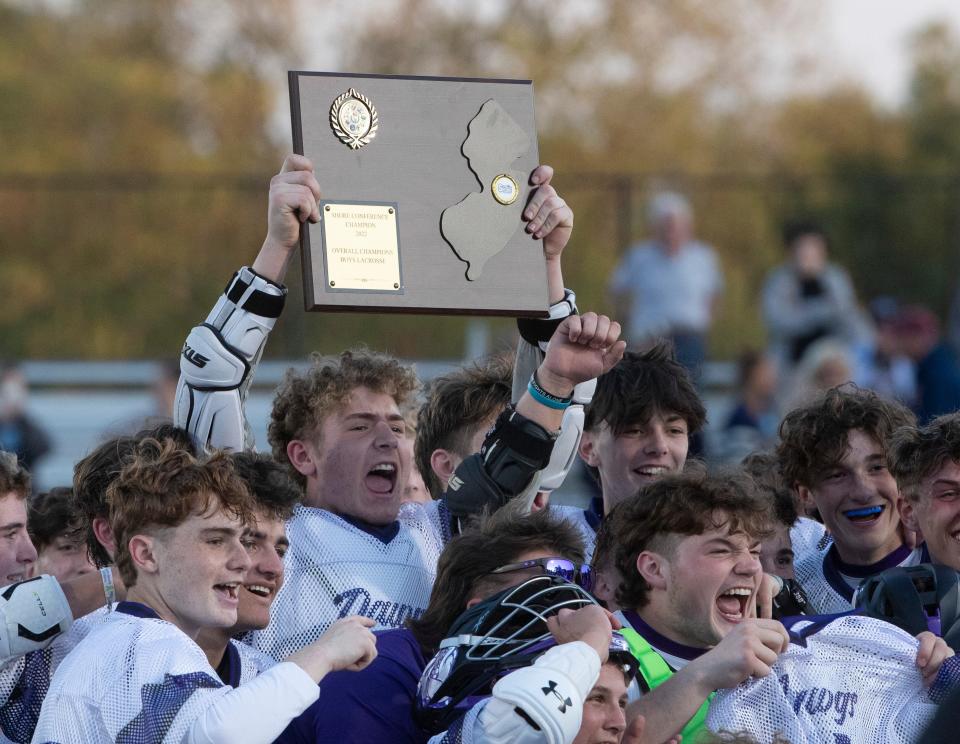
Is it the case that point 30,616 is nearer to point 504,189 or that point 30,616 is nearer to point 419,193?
point 419,193

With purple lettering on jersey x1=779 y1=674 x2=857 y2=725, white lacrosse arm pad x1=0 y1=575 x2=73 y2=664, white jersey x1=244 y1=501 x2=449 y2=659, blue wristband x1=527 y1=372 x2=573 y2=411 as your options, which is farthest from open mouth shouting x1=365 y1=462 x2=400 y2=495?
purple lettering on jersey x1=779 y1=674 x2=857 y2=725

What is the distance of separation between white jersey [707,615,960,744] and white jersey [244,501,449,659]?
3.22 ft

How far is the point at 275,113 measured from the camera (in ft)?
77.6

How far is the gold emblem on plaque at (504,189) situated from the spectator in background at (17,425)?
7906 millimetres

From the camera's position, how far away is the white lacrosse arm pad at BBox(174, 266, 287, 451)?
4.55 metres

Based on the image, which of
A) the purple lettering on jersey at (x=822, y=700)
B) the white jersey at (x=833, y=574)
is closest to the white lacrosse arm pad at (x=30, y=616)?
the purple lettering on jersey at (x=822, y=700)

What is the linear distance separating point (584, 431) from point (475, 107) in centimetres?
119

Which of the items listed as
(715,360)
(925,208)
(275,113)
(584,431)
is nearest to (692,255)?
(715,360)

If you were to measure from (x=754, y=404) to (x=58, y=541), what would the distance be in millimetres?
7159

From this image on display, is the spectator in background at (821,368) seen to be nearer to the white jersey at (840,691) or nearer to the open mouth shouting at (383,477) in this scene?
the open mouth shouting at (383,477)

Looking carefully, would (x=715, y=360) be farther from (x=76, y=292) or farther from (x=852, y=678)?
(x=852, y=678)

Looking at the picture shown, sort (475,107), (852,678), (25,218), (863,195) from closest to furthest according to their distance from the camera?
(852,678)
(475,107)
(25,218)
(863,195)

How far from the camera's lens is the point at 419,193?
→ 14.5ft

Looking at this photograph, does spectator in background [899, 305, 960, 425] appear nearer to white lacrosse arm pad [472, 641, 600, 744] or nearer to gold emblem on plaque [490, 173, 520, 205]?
gold emblem on plaque [490, 173, 520, 205]
